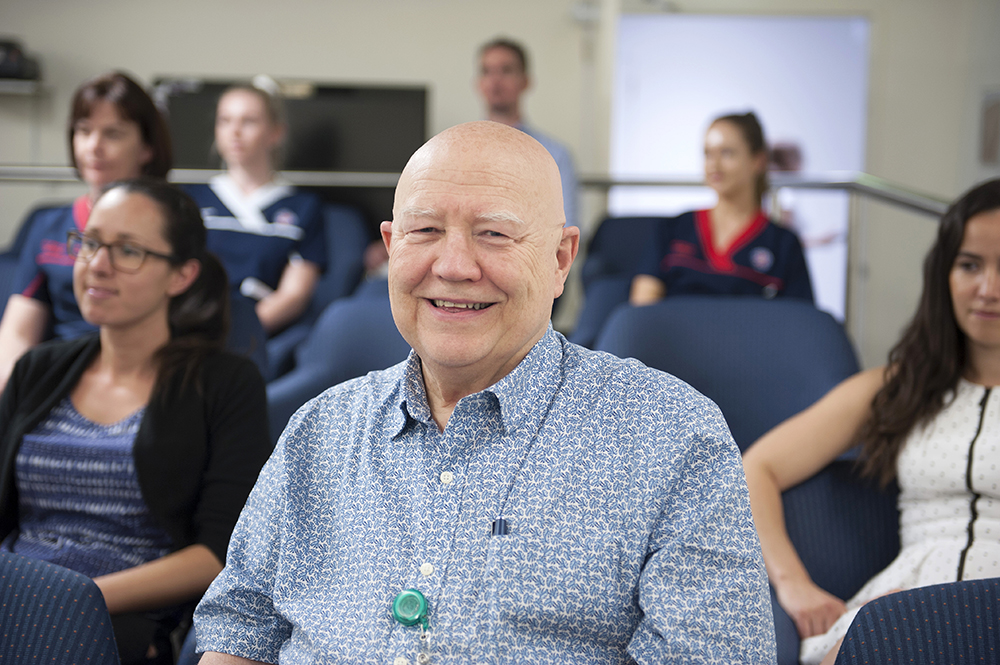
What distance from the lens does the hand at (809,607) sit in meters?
1.45

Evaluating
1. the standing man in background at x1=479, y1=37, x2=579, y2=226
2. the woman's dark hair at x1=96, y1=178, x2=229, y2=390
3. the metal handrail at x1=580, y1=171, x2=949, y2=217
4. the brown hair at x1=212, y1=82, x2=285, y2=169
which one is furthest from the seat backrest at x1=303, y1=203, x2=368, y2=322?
the woman's dark hair at x1=96, y1=178, x2=229, y2=390

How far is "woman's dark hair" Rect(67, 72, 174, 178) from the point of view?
2.27 metres

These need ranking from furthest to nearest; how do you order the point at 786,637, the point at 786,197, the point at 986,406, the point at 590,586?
the point at 786,197
the point at 986,406
the point at 786,637
the point at 590,586

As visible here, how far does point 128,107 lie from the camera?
2.27 meters

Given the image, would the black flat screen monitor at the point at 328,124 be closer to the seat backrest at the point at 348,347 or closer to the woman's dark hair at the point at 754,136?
the woman's dark hair at the point at 754,136

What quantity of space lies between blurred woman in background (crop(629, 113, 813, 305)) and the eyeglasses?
1473 mm

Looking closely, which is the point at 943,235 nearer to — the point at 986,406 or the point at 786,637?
the point at 986,406

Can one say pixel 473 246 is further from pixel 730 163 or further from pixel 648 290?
pixel 730 163

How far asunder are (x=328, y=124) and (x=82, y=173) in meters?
3.03

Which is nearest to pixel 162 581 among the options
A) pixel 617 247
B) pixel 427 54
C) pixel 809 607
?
pixel 809 607

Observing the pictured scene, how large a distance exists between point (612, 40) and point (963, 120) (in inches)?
76.8

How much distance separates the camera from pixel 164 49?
5402mm

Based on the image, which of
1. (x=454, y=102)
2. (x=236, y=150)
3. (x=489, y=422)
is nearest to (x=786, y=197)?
(x=454, y=102)

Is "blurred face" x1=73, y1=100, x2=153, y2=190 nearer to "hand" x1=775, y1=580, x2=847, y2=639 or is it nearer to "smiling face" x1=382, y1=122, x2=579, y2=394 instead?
"smiling face" x1=382, y1=122, x2=579, y2=394
